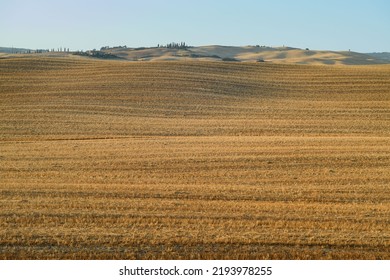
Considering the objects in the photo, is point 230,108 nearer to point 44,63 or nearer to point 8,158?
point 8,158

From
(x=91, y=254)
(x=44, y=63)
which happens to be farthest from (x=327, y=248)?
(x=44, y=63)

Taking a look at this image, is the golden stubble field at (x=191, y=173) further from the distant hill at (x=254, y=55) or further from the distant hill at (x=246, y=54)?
the distant hill at (x=254, y=55)

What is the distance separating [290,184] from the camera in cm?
1362

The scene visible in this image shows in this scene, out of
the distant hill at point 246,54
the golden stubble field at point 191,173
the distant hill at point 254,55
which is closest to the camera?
the golden stubble field at point 191,173

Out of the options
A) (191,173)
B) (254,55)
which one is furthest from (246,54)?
(191,173)

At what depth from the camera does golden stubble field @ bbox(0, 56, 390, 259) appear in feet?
29.5

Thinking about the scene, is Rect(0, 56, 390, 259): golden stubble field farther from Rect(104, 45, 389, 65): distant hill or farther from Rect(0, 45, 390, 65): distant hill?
Rect(104, 45, 389, 65): distant hill

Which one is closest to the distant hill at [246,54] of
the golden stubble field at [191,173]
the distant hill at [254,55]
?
the distant hill at [254,55]

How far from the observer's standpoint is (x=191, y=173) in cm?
1502

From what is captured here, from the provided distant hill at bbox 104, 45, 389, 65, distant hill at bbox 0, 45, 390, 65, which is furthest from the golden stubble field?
distant hill at bbox 104, 45, 389, 65

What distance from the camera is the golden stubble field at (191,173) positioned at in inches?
354

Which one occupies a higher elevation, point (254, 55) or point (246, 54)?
point (246, 54)

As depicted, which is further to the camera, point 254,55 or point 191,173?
point 254,55

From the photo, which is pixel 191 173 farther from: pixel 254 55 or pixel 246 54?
pixel 246 54
